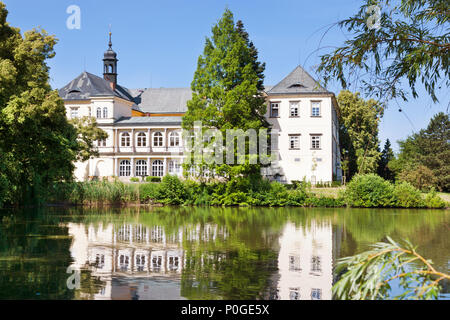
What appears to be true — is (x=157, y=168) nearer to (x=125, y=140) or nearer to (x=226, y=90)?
(x=125, y=140)

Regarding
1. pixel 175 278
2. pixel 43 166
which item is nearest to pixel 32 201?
pixel 43 166

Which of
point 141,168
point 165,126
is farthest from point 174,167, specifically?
point 165,126

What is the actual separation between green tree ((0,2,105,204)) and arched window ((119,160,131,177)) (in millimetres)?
26301

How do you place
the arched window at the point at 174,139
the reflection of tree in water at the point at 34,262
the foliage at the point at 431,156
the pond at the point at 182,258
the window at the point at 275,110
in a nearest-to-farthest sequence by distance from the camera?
the reflection of tree in water at the point at 34,262, the pond at the point at 182,258, the window at the point at 275,110, the foliage at the point at 431,156, the arched window at the point at 174,139

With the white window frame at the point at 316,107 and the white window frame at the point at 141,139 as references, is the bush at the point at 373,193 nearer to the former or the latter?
the white window frame at the point at 316,107

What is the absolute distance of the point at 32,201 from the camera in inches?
1057

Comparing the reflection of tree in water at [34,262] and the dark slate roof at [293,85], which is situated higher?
the dark slate roof at [293,85]

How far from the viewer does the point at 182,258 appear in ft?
36.0

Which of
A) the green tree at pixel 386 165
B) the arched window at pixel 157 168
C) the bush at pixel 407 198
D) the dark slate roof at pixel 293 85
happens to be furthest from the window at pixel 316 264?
the green tree at pixel 386 165

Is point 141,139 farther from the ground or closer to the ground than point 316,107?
closer to the ground

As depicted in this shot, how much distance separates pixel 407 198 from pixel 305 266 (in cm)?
2546

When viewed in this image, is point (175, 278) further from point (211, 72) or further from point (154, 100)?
point (154, 100)

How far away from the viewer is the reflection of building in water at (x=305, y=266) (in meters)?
7.48

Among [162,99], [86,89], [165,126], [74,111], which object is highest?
[162,99]
